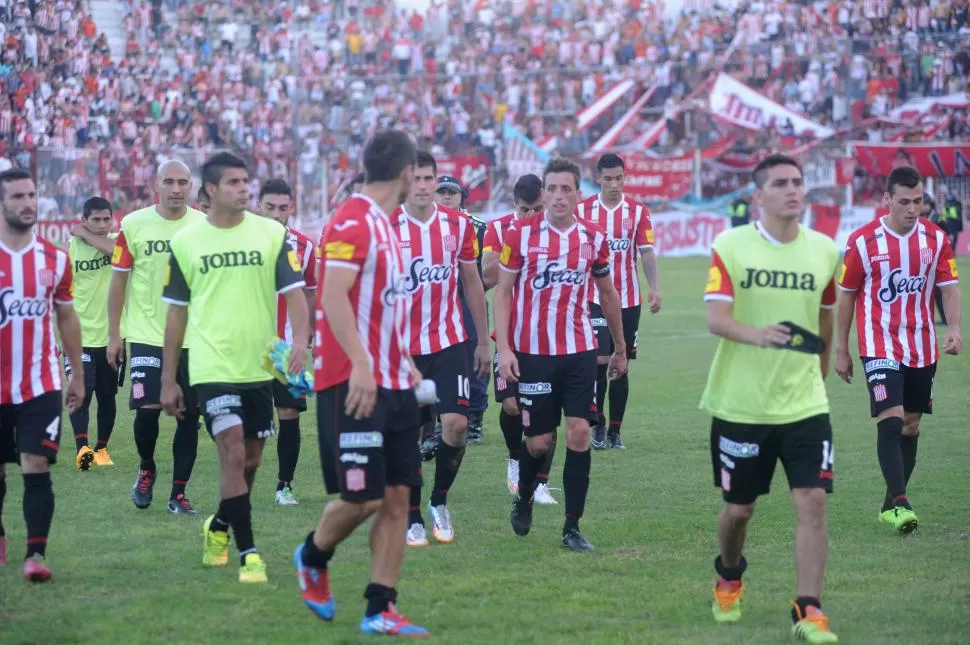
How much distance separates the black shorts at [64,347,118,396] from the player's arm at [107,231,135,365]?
210cm

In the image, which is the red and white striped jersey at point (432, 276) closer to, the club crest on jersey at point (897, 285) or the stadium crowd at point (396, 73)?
the club crest on jersey at point (897, 285)

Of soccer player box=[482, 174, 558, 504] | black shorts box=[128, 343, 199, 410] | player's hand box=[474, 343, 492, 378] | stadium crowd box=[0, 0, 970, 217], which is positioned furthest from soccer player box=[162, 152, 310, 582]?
stadium crowd box=[0, 0, 970, 217]

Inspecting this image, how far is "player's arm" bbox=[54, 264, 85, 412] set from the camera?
285 inches

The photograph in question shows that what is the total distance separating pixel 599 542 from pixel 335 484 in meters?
2.49

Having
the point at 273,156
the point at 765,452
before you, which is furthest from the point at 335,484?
the point at 273,156

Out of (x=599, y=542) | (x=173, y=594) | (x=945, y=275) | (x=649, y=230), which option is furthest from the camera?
(x=649, y=230)

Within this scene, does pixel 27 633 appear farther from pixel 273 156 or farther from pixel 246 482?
pixel 273 156

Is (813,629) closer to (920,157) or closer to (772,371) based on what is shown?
(772,371)

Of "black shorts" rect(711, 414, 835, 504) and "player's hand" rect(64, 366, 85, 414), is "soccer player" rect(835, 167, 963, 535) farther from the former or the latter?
"player's hand" rect(64, 366, 85, 414)

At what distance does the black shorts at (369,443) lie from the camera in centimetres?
583

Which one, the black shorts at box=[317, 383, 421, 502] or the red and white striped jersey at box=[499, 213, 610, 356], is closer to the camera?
the black shorts at box=[317, 383, 421, 502]

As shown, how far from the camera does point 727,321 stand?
6004 millimetres

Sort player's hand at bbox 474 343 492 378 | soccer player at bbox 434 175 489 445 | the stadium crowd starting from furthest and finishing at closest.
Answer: the stadium crowd < soccer player at bbox 434 175 489 445 < player's hand at bbox 474 343 492 378

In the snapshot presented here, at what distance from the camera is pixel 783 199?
241 inches
